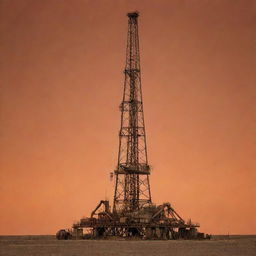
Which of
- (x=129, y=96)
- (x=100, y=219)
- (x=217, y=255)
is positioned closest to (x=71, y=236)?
(x=100, y=219)

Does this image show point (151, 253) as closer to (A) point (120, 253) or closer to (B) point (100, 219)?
(A) point (120, 253)

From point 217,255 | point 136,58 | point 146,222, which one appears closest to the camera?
point 217,255

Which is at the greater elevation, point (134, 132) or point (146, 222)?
point (134, 132)

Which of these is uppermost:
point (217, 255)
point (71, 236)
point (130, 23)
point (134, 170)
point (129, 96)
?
point (130, 23)

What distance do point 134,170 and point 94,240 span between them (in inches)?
489

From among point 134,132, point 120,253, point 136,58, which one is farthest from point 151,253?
point 136,58

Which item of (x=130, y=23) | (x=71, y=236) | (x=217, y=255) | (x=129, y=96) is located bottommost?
(x=217, y=255)

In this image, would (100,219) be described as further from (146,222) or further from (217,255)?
(217,255)

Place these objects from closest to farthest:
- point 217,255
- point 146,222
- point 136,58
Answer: point 217,255
point 146,222
point 136,58

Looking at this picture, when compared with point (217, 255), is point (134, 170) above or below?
above

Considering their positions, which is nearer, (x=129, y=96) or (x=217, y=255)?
(x=217, y=255)

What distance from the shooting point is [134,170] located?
10044 cm

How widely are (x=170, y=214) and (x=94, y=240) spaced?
12471 millimetres

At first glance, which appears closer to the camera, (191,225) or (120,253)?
(120,253)
